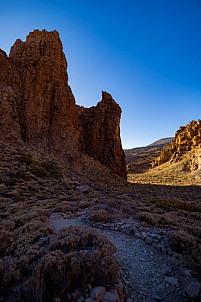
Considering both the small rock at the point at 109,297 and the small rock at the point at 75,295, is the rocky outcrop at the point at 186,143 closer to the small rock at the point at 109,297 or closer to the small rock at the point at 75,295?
the small rock at the point at 109,297

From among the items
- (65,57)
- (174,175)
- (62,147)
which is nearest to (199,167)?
(174,175)

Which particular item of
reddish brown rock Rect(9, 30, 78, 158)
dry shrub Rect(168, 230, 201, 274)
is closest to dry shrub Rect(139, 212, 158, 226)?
dry shrub Rect(168, 230, 201, 274)

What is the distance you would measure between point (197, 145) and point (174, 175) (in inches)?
698

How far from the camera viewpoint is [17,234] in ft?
14.0

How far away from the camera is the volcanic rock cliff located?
19219mm

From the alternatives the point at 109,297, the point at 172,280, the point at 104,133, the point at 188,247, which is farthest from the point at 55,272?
the point at 104,133

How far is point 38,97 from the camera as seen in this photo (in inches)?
841

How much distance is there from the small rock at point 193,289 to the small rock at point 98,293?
1.64 metres

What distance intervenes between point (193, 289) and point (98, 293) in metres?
1.80

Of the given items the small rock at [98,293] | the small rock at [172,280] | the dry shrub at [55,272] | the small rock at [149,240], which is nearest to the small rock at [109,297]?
the small rock at [98,293]

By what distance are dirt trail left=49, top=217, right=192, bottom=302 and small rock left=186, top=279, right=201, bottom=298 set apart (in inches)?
5.2

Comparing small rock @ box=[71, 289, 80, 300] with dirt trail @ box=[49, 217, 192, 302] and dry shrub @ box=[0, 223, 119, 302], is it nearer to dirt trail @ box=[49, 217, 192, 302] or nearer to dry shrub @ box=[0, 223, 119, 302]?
dry shrub @ box=[0, 223, 119, 302]

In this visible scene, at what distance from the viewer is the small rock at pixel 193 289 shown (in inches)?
96.2

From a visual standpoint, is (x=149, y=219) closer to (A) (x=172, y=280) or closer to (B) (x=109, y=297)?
(A) (x=172, y=280)
